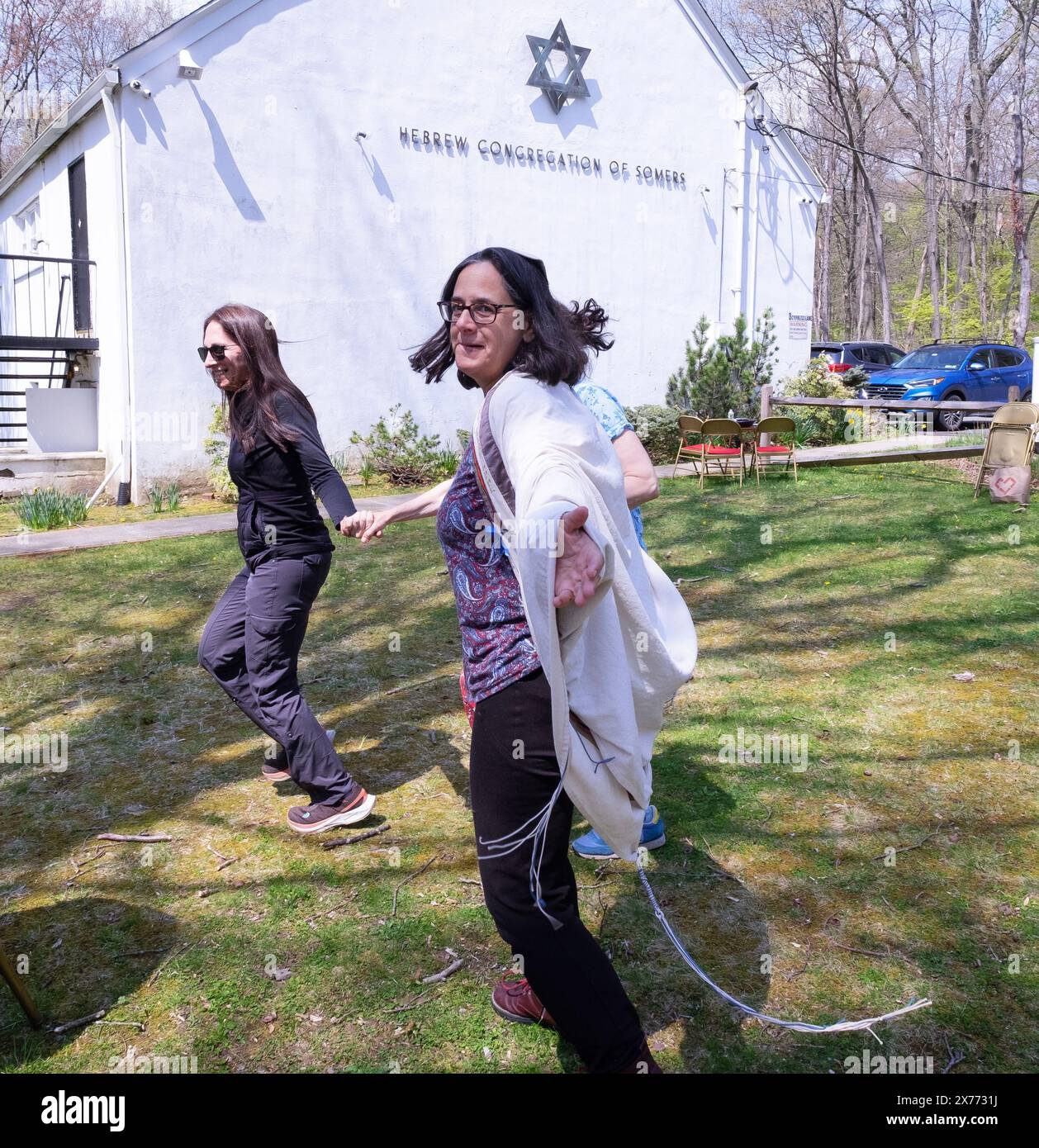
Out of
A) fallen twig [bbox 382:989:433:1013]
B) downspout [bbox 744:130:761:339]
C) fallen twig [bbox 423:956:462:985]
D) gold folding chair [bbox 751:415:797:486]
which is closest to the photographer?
fallen twig [bbox 382:989:433:1013]

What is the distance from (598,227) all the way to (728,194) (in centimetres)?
298

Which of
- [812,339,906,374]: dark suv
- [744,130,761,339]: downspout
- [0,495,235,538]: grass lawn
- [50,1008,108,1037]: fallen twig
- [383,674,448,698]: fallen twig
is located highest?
[744,130,761,339]: downspout

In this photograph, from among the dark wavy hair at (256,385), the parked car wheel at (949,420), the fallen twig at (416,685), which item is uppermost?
the parked car wheel at (949,420)

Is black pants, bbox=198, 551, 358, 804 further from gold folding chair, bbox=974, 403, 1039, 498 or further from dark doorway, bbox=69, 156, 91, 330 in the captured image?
dark doorway, bbox=69, 156, 91, 330

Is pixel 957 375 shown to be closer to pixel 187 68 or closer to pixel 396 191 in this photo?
pixel 396 191

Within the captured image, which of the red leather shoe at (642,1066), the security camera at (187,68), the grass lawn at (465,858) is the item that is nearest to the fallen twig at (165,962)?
the grass lawn at (465,858)

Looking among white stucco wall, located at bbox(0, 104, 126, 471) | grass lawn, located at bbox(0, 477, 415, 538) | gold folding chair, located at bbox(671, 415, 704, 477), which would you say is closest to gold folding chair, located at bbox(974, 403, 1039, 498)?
gold folding chair, located at bbox(671, 415, 704, 477)

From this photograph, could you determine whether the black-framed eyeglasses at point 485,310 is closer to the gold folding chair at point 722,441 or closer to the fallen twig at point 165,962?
the fallen twig at point 165,962

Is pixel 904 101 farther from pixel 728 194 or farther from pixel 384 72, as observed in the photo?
pixel 384 72

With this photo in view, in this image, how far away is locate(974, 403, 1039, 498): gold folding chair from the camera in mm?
11438

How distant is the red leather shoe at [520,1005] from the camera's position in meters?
2.95

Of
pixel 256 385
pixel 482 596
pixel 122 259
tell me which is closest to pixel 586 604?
pixel 482 596

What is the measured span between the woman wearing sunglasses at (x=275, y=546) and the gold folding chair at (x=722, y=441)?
8827 mm

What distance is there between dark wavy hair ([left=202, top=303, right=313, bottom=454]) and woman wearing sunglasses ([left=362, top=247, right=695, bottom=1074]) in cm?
156
